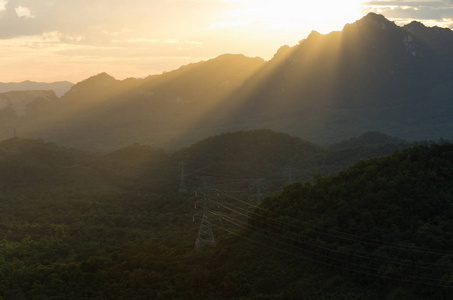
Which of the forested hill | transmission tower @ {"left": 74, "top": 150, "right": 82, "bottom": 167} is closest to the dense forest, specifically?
the forested hill

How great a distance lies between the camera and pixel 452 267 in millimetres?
45969

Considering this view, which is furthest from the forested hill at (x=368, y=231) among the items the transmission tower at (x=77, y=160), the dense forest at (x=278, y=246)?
the transmission tower at (x=77, y=160)

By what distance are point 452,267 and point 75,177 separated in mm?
106731

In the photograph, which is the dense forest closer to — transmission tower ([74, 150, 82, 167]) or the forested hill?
the forested hill

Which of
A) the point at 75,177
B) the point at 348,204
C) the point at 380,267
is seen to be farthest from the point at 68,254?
the point at 75,177

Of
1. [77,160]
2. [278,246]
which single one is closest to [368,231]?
[278,246]

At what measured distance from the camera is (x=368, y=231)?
55031 mm

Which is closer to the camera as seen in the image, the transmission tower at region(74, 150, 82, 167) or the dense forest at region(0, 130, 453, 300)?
the dense forest at region(0, 130, 453, 300)

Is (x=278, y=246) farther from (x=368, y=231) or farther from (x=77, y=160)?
(x=77, y=160)

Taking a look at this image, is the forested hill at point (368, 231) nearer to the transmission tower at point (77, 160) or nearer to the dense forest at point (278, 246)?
the dense forest at point (278, 246)

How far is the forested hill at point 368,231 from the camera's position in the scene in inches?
1897

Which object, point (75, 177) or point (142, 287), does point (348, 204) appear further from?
point (75, 177)

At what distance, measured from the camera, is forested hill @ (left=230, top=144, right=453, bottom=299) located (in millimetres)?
48188

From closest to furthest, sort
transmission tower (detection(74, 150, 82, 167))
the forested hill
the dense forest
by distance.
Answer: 1. the forested hill
2. the dense forest
3. transmission tower (detection(74, 150, 82, 167))
